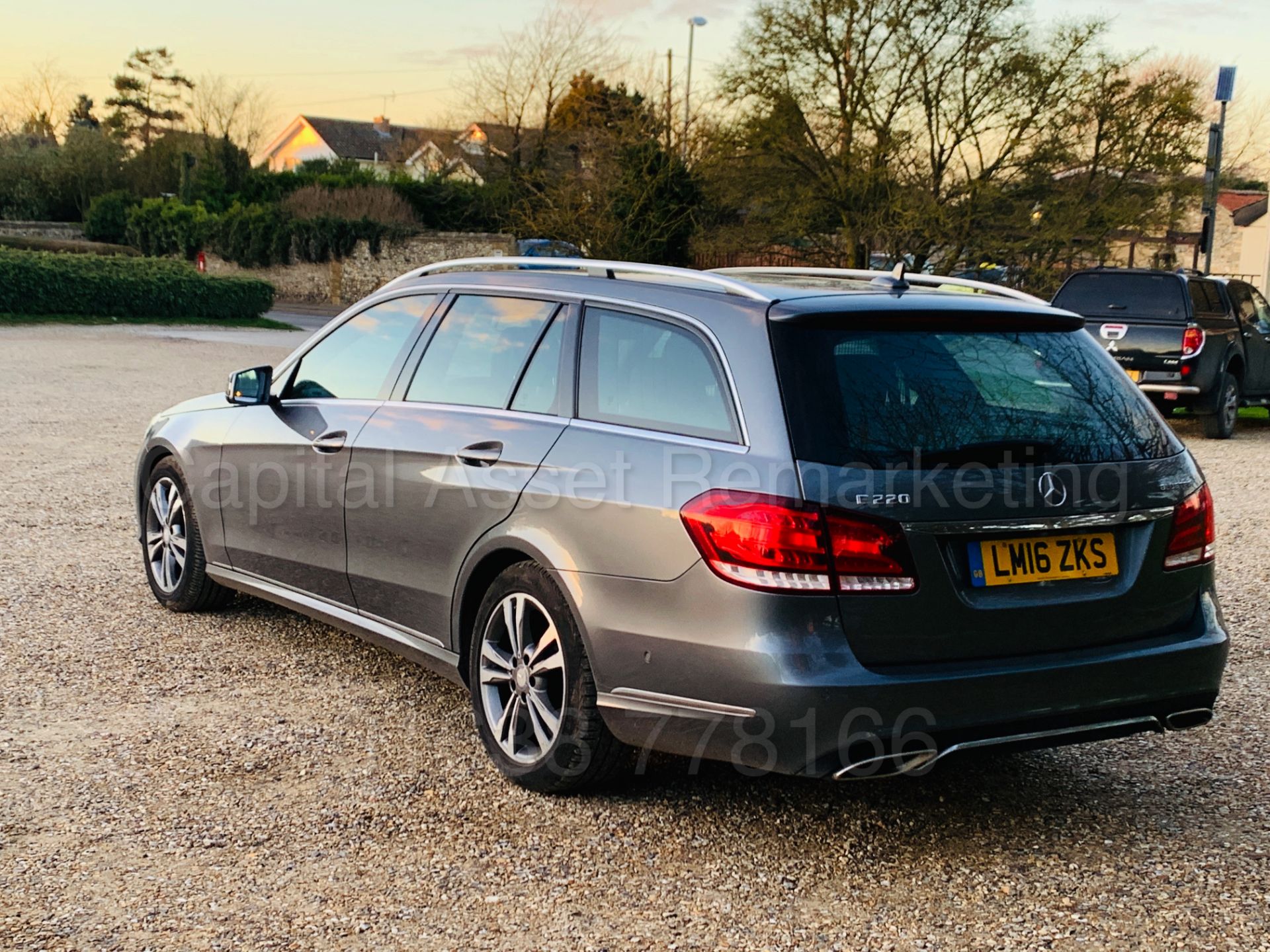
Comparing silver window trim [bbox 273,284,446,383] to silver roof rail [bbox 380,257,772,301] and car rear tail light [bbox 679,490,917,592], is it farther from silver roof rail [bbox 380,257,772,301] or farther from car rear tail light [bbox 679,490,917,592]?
car rear tail light [bbox 679,490,917,592]

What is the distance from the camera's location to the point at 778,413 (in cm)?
359

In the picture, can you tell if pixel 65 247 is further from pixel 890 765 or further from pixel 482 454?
pixel 890 765

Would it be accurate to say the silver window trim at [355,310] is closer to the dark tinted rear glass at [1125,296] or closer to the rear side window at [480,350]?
the rear side window at [480,350]

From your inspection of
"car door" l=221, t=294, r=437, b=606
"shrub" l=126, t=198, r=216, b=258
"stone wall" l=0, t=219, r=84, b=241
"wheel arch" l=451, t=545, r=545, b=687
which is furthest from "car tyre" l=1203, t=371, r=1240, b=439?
"stone wall" l=0, t=219, r=84, b=241

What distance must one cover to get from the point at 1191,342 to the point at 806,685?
43.5 feet

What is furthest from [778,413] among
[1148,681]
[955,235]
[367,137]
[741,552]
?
[367,137]

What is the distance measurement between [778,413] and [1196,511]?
140 centimetres

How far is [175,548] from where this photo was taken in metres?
6.41

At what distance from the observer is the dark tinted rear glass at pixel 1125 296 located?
15445 millimetres

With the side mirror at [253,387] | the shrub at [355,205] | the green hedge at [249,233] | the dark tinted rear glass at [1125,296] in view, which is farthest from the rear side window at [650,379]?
the shrub at [355,205]

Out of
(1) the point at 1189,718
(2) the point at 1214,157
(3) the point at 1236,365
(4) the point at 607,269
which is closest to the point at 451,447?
(4) the point at 607,269

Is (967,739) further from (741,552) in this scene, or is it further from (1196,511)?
(1196,511)

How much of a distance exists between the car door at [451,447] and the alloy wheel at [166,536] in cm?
166

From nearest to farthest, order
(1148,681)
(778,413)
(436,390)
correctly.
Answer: (778,413), (1148,681), (436,390)
